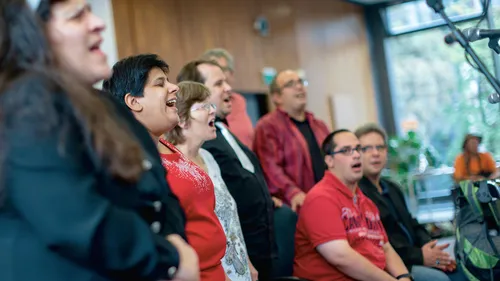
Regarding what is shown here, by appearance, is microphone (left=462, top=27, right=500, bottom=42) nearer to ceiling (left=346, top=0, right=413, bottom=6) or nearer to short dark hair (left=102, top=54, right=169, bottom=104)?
short dark hair (left=102, top=54, right=169, bottom=104)

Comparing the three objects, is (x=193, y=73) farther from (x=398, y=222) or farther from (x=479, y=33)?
(x=479, y=33)

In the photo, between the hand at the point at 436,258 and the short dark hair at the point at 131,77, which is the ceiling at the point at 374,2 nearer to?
the hand at the point at 436,258

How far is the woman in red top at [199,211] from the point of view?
1.95 m

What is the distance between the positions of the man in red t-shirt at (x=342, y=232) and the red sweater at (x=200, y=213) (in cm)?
88

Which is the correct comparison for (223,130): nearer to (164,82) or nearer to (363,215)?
(363,215)

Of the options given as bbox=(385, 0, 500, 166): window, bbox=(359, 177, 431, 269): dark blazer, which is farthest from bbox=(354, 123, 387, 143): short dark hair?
bbox=(385, 0, 500, 166): window

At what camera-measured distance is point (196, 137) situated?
2.52 metres

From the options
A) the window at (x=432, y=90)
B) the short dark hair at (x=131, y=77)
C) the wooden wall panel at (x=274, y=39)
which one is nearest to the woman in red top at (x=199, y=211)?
the short dark hair at (x=131, y=77)

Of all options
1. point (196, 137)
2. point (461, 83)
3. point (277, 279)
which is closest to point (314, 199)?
point (277, 279)

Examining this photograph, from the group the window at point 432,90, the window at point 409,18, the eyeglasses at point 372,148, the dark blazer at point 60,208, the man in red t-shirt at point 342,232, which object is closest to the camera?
the dark blazer at point 60,208

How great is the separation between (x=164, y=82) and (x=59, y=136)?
762 millimetres

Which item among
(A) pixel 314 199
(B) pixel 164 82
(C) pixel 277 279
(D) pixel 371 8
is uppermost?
(D) pixel 371 8

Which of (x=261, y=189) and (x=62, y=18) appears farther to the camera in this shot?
(x=261, y=189)

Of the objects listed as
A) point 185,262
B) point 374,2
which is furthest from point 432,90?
point 185,262
